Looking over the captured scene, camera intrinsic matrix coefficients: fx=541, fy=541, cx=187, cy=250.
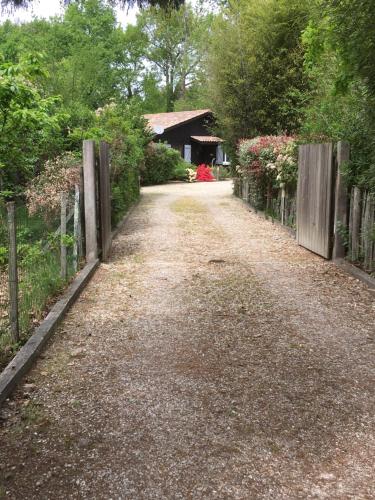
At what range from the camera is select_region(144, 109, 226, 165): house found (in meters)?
39.0

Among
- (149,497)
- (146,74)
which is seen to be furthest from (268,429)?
(146,74)

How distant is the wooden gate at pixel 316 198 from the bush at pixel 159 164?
18047 millimetres

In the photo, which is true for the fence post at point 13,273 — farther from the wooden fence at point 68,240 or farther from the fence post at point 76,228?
the fence post at point 76,228

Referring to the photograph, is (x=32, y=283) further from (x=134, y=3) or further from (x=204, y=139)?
(x=204, y=139)

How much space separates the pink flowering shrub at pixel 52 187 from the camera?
8781 millimetres

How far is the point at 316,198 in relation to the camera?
928cm

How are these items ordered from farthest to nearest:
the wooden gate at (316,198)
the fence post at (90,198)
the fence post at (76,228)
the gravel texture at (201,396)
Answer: the wooden gate at (316,198) → the fence post at (90,198) → the fence post at (76,228) → the gravel texture at (201,396)

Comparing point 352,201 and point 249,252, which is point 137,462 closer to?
point 352,201

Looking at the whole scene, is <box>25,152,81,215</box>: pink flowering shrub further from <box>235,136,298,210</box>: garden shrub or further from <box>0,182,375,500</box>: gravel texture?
<box>235,136,298,210</box>: garden shrub

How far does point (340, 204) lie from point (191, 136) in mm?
32757

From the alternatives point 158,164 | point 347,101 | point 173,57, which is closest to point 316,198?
point 347,101

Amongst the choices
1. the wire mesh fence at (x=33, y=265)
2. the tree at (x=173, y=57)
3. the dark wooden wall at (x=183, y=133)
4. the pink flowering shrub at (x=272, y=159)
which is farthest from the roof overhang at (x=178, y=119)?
the wire mesh fence at (x=33, y=265)

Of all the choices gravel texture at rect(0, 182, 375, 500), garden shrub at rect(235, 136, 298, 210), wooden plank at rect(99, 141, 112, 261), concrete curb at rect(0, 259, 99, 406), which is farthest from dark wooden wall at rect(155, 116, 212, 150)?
concrete curb at rect(0, 259, 99, 406)

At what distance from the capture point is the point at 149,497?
2738 mm
